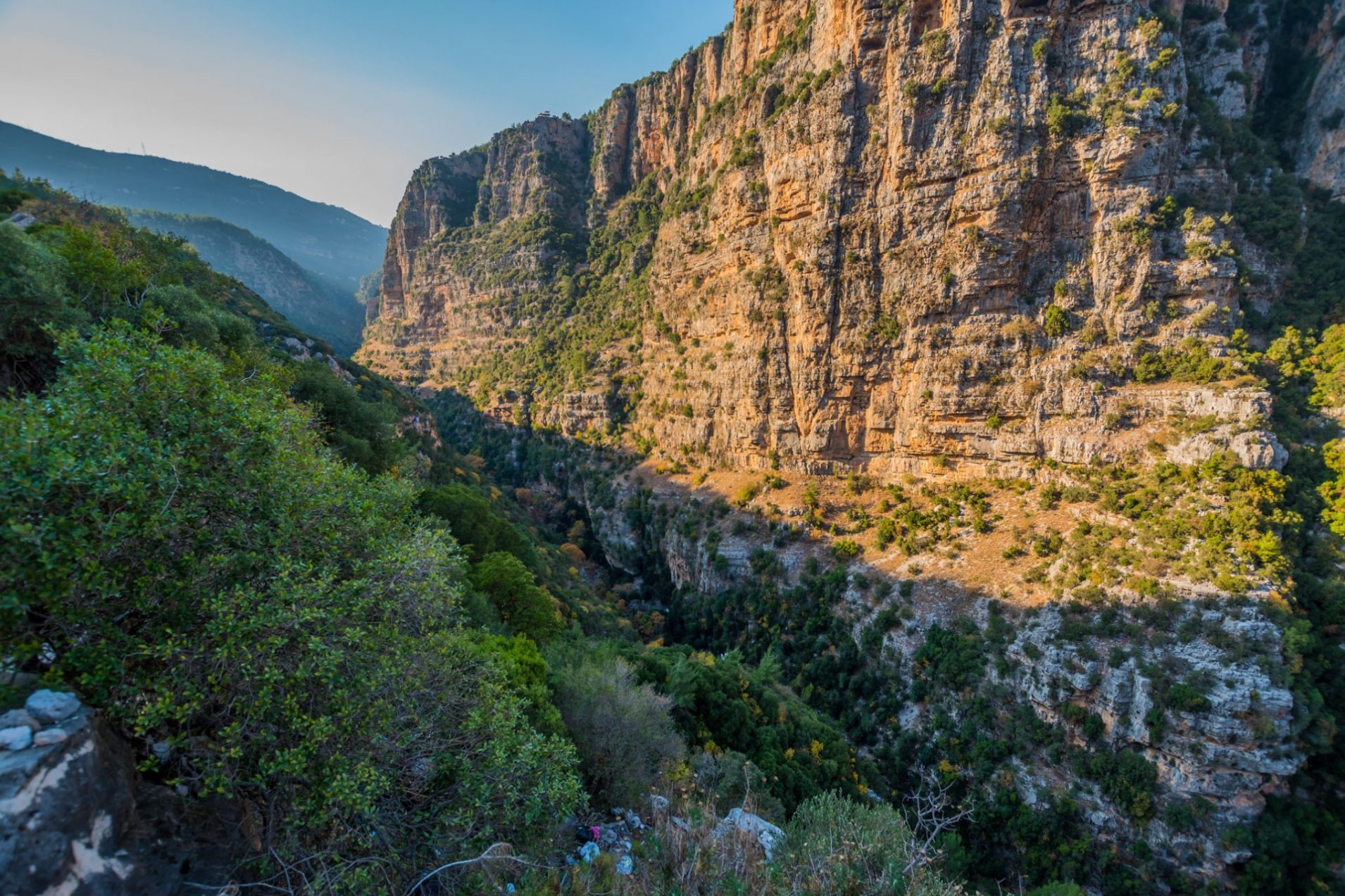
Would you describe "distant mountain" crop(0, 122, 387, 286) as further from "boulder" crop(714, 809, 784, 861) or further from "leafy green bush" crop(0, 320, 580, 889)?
"boulder" crop(714, 809, 784, 861)

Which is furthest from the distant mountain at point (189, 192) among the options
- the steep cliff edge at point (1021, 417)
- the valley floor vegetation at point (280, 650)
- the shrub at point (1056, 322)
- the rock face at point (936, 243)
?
the shrub at point (1056, 322)

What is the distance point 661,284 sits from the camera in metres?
55.7

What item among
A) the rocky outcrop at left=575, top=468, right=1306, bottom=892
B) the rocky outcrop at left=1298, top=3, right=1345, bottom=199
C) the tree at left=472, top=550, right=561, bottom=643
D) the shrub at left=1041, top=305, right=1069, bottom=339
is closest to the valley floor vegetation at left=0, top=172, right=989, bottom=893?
the tree at left=472, top=550, right=561, bottom=643

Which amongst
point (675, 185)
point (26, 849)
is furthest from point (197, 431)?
point (675, 185)

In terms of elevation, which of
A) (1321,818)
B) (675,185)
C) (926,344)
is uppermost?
(675,185)

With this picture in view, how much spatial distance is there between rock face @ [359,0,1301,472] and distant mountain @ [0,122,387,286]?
493 feet

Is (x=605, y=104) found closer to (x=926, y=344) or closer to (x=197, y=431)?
(x=926, y=344)

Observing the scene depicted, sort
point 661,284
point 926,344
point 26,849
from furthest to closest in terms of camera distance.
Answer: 1. point 661,284
2. point 926,344
3. point 26,849

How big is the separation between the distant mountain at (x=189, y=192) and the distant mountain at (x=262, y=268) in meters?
24.9

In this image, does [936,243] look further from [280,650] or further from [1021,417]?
[280,650]

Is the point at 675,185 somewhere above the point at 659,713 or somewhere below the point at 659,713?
above

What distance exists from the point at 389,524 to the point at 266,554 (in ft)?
9.21

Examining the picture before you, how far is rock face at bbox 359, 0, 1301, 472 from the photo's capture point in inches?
1101

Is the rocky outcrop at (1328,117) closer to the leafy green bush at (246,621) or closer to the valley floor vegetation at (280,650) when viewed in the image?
the valley floor vegetation at (280,650)
